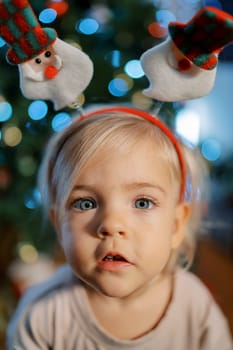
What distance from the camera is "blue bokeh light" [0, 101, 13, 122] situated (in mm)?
1671

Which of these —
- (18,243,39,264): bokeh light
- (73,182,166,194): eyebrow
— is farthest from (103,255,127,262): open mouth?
(18,243,39,264): bokeh light

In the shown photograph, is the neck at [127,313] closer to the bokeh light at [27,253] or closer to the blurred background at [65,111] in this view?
the blurred background at [65,111]

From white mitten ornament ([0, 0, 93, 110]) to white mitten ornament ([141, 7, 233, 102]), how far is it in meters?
0.11

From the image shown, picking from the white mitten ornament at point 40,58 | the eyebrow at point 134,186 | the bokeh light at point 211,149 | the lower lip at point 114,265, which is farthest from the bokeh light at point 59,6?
the lower lip at point 114,265

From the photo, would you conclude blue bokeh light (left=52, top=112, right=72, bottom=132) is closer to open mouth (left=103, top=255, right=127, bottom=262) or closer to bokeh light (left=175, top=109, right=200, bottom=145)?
bokeh light (left=175, top=109, right=200, bottom=145)

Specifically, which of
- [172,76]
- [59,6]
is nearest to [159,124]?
[172,76]

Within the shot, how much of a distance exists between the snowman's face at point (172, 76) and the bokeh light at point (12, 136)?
0.93 m

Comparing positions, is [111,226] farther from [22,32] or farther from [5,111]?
[5,111]

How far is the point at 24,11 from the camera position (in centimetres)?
72

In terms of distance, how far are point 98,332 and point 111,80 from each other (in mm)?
899

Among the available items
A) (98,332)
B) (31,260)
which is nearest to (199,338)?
(98,332)

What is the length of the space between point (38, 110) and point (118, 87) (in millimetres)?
272

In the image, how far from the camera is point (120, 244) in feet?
2.53

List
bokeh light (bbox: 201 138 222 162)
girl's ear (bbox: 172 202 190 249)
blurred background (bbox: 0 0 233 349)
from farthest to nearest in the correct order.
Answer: bokeh light (bbox: 201 138 222 162) → blurred background (bbox: 0 0 233 349) → girl's ear (bbox: 172 202 190 249)
